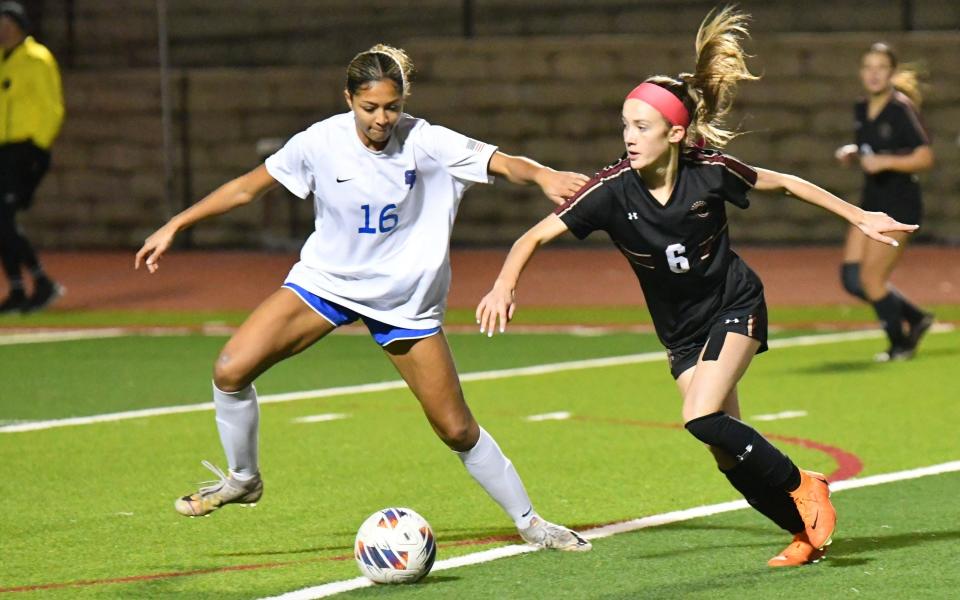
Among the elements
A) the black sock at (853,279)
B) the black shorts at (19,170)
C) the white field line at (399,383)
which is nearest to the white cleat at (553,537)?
the white field line at (399,383)

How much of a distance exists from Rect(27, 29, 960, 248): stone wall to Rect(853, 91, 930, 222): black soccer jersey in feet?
26.0

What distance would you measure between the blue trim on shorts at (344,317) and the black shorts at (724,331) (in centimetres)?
99

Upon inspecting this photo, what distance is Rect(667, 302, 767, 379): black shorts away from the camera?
708 cm

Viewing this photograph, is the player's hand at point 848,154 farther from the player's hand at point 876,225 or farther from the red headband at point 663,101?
the red headband at point 663,101

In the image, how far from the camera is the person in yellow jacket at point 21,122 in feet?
54.1

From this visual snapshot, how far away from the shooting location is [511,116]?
22.0 meters

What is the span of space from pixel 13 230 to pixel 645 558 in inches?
417

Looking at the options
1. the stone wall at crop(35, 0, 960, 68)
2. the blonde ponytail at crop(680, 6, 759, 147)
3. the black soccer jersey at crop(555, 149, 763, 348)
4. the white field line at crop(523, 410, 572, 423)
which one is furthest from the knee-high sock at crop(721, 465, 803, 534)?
the stone wall at crop(35, 0, 960, 68)

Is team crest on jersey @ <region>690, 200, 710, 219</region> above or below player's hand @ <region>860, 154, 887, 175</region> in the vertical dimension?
above

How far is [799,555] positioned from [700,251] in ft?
3.97

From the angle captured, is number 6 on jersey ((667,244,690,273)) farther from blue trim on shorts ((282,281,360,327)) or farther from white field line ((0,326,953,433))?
white field line ((0,326,953,433))

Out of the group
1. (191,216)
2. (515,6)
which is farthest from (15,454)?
(515,6)

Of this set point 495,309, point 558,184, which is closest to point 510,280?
point 495,309

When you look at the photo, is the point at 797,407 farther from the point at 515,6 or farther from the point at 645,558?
the point at 515,6
